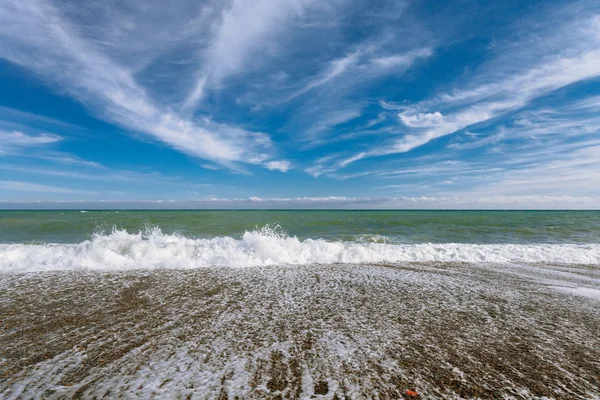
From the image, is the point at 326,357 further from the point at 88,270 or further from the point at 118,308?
the point at 88,270

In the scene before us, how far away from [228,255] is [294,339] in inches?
269

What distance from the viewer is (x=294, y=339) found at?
14.3ft

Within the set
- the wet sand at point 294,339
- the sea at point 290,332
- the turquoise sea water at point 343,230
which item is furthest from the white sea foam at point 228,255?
the turquoise sea water at point 343,230

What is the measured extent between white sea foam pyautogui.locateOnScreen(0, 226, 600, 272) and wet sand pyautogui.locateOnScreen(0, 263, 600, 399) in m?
1.84

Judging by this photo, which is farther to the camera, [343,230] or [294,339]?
[343,230]

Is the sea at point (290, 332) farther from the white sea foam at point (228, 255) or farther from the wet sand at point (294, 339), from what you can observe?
the white sea foam at point (228, 255)

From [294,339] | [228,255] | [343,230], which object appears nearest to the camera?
[294,339]

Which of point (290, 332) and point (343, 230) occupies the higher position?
point (343, 230)

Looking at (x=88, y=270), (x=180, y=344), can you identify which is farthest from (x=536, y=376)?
(x=88, y=270)

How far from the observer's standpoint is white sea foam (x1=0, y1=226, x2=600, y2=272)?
9664 millimetres

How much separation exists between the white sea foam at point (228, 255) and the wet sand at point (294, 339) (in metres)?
1.84

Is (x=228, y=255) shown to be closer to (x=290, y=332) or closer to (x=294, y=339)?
(x=290, y=332)

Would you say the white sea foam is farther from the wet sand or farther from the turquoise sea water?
the turquoise sea water

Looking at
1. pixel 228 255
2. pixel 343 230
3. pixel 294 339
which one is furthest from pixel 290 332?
pixel 343 230
